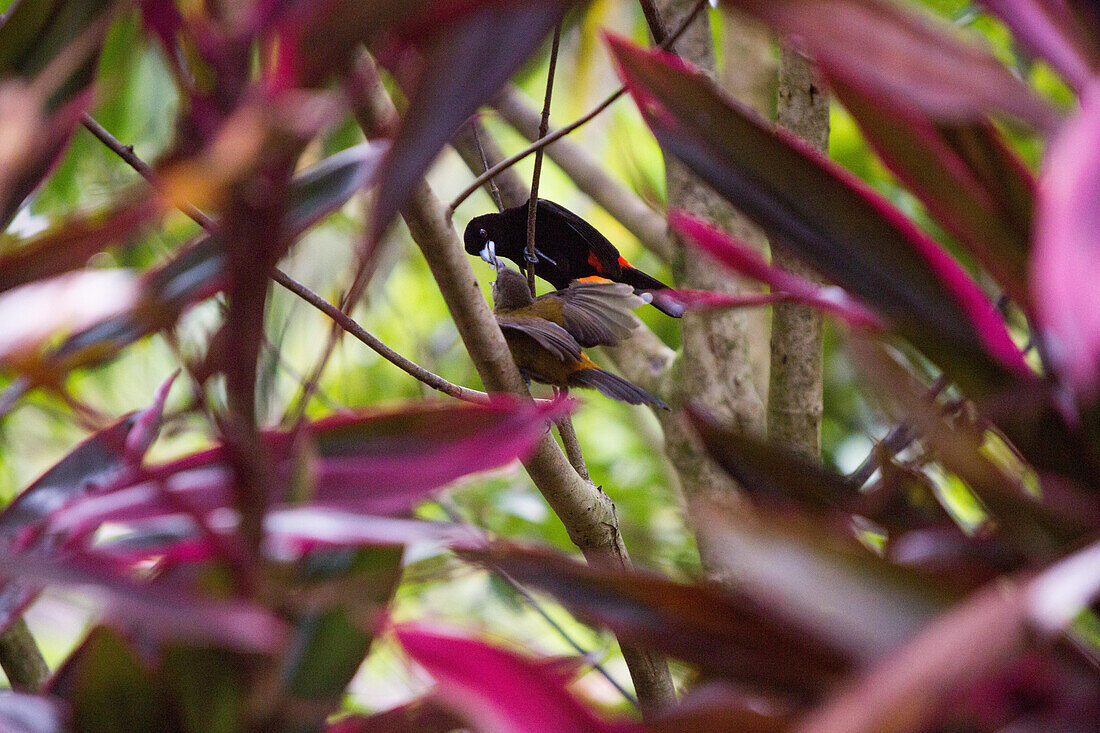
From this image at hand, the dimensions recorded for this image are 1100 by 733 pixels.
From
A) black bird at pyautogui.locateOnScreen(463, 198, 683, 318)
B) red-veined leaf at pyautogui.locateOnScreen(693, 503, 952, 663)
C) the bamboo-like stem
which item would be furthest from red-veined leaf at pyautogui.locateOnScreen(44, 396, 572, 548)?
black bird at pyautogui.locateOnScreen(463, 198, 683, 318)

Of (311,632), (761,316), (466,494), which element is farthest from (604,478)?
(311,632)

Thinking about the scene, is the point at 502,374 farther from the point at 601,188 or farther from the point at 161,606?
the point at 601,188

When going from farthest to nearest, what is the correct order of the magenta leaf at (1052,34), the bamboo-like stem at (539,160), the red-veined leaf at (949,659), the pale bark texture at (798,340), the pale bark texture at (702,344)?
the pale bark texture at (702,344) → the pale bark texture at (798,340) → the bamboo-like stem at (539,160) → the magenta leaf at (1052,34) → the red-veined leaf at (949,659)

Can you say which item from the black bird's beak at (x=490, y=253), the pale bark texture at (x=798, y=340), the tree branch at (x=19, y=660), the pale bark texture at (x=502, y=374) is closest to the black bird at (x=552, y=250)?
the black bird's beak at (x=490, y=253)

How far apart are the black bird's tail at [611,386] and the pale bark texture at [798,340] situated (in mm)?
150

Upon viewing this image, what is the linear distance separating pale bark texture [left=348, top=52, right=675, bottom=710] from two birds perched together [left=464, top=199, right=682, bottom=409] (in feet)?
0.77

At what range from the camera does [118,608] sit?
25 cm

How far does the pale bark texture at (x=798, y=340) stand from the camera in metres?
1.03

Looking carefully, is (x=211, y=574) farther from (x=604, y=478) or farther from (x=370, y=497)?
(x=604, y=478)

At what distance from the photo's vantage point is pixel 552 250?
1.34 meters

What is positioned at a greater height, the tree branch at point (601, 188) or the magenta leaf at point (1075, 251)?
the tree branch at point (601, 188)

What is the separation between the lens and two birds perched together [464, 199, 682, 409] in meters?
1.15

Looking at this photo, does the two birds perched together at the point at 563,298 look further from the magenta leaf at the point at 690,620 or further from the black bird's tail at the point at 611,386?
the magenta leaf at the point at 690,620

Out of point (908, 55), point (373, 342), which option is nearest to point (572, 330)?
point (373, 342)
